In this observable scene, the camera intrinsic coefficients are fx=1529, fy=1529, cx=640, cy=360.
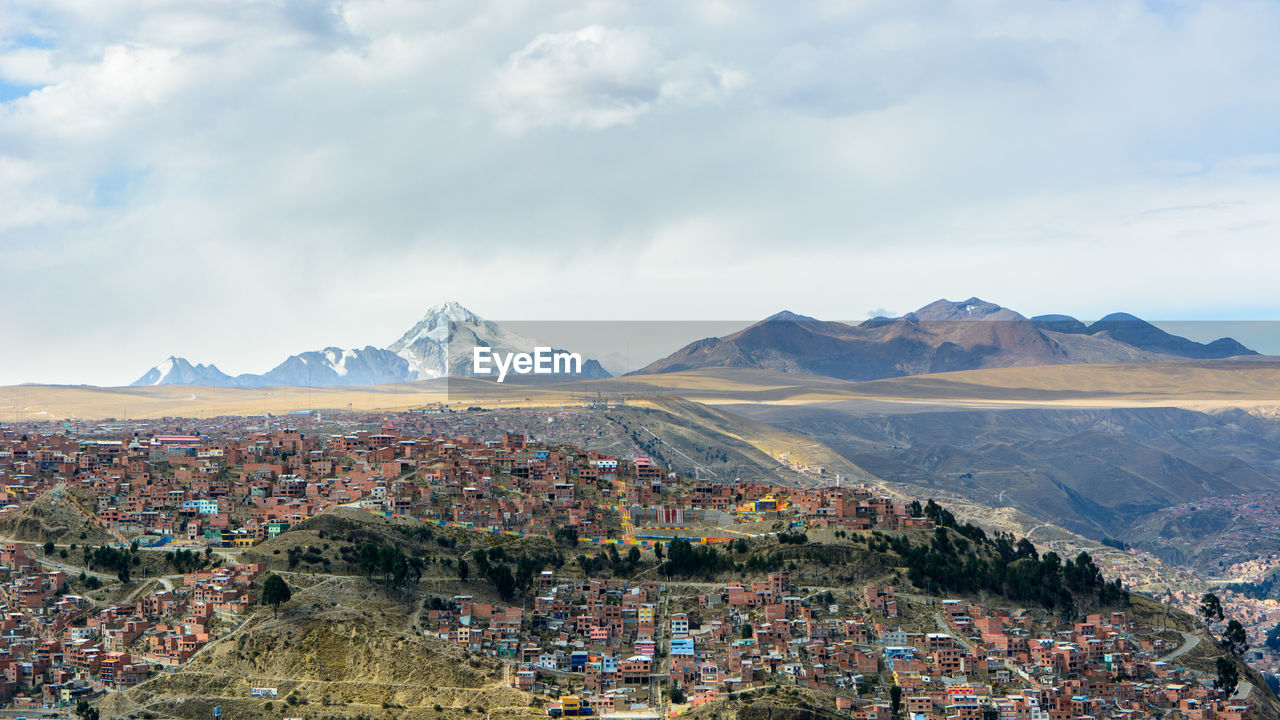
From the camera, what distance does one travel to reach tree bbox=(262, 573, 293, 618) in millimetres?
65875

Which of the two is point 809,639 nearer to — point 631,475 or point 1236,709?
point 1236,709

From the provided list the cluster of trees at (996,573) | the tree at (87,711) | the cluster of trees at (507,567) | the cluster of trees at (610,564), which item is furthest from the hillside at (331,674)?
the cluster of trees at (996,573)

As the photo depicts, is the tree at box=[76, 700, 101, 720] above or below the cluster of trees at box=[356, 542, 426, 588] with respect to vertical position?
below

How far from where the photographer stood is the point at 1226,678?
6881 cm

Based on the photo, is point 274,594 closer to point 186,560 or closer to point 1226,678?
point 186,560

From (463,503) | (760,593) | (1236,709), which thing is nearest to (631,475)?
(463,503)

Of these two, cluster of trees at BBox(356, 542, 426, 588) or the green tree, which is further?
the green tree

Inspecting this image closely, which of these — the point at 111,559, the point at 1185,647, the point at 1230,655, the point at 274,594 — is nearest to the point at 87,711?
the point at 274,594

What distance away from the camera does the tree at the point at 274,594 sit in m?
65.9

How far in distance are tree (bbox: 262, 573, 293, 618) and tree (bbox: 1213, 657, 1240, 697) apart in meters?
41.3

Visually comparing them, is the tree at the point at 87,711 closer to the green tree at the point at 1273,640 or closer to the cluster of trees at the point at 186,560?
the cluster of trees at the point at 186,560

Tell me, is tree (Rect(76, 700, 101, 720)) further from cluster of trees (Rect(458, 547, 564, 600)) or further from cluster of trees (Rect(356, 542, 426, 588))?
cluster of trees (Rect(458, 547, 564, 600))

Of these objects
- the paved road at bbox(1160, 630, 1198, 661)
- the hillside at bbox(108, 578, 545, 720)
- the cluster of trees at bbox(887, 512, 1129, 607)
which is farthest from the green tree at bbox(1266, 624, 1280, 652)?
the hillside at bbox(108, 578, 545, 720)

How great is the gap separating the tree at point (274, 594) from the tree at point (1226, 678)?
136 feet
